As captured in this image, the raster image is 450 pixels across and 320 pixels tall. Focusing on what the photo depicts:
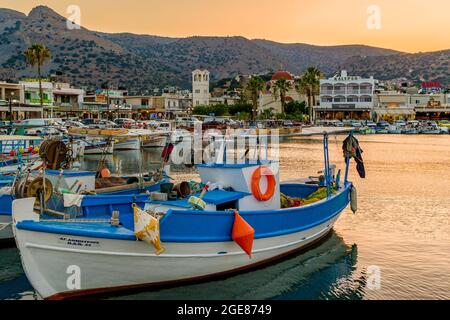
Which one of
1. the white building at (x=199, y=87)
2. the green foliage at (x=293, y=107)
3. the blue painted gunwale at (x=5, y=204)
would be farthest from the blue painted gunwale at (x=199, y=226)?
the white building at (x=199, y=87)

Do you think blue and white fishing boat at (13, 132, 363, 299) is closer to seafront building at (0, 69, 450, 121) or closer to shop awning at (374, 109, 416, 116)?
→ seafront building at (0, 69, 450, 121)

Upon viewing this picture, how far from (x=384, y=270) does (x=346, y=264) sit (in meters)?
1.16

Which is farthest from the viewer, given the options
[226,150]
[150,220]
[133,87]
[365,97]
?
[133,87]

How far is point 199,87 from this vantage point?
405ft

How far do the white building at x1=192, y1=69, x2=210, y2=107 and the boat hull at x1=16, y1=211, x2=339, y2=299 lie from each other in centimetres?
11170

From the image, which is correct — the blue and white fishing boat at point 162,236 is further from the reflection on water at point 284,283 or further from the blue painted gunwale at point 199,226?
the reflection on water at point 284,283

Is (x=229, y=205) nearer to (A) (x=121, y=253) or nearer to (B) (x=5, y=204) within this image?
(A) (x=121, y=253)

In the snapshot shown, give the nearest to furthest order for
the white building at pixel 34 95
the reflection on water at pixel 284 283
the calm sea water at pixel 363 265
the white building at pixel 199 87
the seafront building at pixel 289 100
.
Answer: the reflection on water at pixel 284 283, the calm sea water at pixel 363 265, the white building at pixel 34 95, the seafront building at pixel 289 100, the white building at pixel 199 87

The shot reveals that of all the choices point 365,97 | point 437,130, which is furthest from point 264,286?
point 365,97

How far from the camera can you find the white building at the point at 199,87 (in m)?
123

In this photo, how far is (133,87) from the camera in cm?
19262

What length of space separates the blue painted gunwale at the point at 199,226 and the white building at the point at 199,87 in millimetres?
109478

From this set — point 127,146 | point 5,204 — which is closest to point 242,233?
point 5,204

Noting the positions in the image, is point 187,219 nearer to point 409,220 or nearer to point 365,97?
point 409,220
